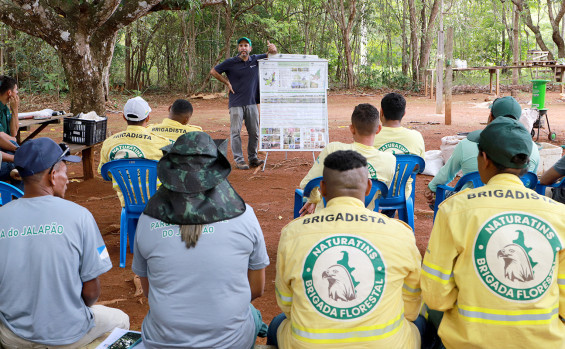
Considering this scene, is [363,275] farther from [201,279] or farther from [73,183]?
[73,183]

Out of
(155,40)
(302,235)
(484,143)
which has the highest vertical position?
(155,40)

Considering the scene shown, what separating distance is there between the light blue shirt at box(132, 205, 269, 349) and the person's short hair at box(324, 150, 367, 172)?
0.47 m

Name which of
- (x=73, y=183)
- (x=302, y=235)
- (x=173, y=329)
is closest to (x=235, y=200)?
(x=302, y=235)

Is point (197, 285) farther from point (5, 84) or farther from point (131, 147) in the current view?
point (5, 84)

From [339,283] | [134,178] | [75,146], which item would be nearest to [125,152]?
[134,178]

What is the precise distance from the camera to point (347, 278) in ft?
6.68

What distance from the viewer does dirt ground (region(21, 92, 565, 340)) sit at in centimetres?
403

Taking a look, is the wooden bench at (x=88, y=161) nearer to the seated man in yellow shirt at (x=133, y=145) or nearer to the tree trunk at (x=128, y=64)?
the seated man in yellow shirt at (x=133, y=145)

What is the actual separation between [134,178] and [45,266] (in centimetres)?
202

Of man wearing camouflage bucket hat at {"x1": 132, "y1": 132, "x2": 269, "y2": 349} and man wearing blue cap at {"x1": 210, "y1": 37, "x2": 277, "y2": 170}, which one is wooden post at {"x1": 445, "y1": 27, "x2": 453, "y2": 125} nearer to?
man wearing blue cap at {"x1": 210, "y1": 37, "x2": 277, "y2": 170}

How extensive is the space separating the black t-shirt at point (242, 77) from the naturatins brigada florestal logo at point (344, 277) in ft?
20.6

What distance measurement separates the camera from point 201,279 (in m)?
2.17

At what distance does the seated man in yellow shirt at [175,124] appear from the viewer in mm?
5000

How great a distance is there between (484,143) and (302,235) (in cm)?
91
